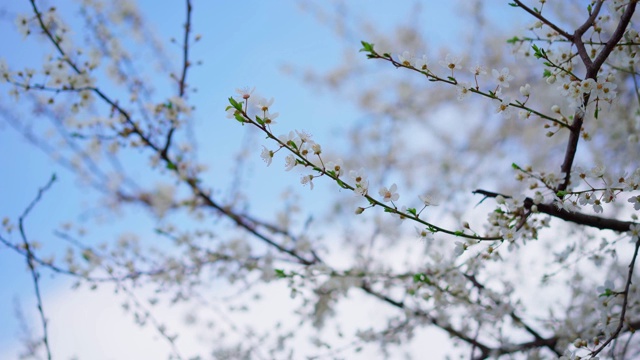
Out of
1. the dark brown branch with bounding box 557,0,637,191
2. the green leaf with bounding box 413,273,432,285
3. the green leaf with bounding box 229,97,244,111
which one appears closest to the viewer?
the green leaf with bounding box 229,97,244,111

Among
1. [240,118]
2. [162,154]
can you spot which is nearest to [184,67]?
[162,154]

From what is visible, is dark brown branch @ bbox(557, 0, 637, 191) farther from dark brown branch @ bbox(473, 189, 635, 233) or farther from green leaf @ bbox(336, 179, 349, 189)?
green leaf @ bbox(336, 179, 349, 189)

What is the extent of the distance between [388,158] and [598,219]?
4.07 metres

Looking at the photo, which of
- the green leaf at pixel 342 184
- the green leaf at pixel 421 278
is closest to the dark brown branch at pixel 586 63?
the green leaf at pixel 421 278

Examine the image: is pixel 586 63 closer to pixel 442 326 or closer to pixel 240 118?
pixel 240 118

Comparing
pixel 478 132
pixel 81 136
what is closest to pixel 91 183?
pixel 81 136

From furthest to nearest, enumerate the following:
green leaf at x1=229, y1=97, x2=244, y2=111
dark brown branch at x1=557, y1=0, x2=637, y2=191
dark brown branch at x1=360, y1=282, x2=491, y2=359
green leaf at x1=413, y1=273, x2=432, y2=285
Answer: dark brown branch at x1=360, y1=282, x2=491, y2=359 → green leaf at x1=413, y1=273, x2=432, y2=285 → dark brown branch at x1=557, y1=0, x2=637, y2=191 → green leaf at x1=229, y1=97, x2=244, y2=111

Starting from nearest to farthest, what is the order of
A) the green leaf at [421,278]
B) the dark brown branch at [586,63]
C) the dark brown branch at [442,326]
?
the dark brown branch at [586,63] → the green leaf at [421,278] → the dark brown branch at [442,326]

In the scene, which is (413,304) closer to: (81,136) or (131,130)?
(131,130)

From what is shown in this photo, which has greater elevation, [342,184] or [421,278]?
[421,278]

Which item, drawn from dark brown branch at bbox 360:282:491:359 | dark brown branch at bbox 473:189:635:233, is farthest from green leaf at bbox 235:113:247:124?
dark brown branch at bbox 360:282:491:359

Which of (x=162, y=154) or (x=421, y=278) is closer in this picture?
(x=421, y=278)

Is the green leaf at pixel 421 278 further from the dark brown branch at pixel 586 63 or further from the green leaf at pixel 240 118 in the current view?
the green leaf at pixel 240 118

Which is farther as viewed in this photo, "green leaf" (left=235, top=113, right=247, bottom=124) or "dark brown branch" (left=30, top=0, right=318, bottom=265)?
"dark brown branch" (left=30, top=0, right=318, bottom=265)
